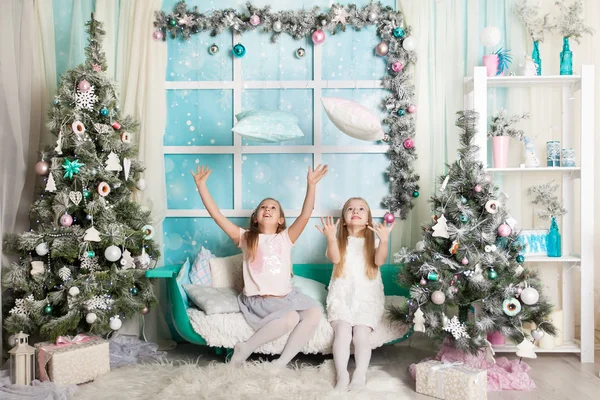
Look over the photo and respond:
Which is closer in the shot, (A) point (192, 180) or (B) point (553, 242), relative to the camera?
(B) point (553, 242)

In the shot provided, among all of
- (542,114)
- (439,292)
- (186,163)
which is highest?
(542,114)

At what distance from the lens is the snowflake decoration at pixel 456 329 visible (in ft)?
9.23

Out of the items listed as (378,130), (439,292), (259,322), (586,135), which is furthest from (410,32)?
(259,322)

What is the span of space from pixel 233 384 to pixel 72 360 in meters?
0.85

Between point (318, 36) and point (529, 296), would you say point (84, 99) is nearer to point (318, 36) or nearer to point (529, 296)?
point (318, 36)

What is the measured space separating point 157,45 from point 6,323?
6.29 ft

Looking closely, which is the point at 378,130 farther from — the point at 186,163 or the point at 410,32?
the point at 186,163

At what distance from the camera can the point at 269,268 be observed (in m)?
3.28

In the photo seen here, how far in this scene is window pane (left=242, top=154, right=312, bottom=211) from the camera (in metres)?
3.88

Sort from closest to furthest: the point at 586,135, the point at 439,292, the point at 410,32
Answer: the point at 439,292 < the point at 586,135 < the point at 410,32

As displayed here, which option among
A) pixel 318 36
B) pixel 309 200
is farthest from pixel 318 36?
pixel 309 200

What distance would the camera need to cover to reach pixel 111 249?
3.14 m

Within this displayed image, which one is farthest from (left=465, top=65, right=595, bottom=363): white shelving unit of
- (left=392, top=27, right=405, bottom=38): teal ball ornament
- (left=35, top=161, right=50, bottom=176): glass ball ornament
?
(left=35, top=161, right=50, bottom=176): glass ball ornament

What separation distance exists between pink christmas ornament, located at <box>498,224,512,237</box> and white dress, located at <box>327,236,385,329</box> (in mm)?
718
